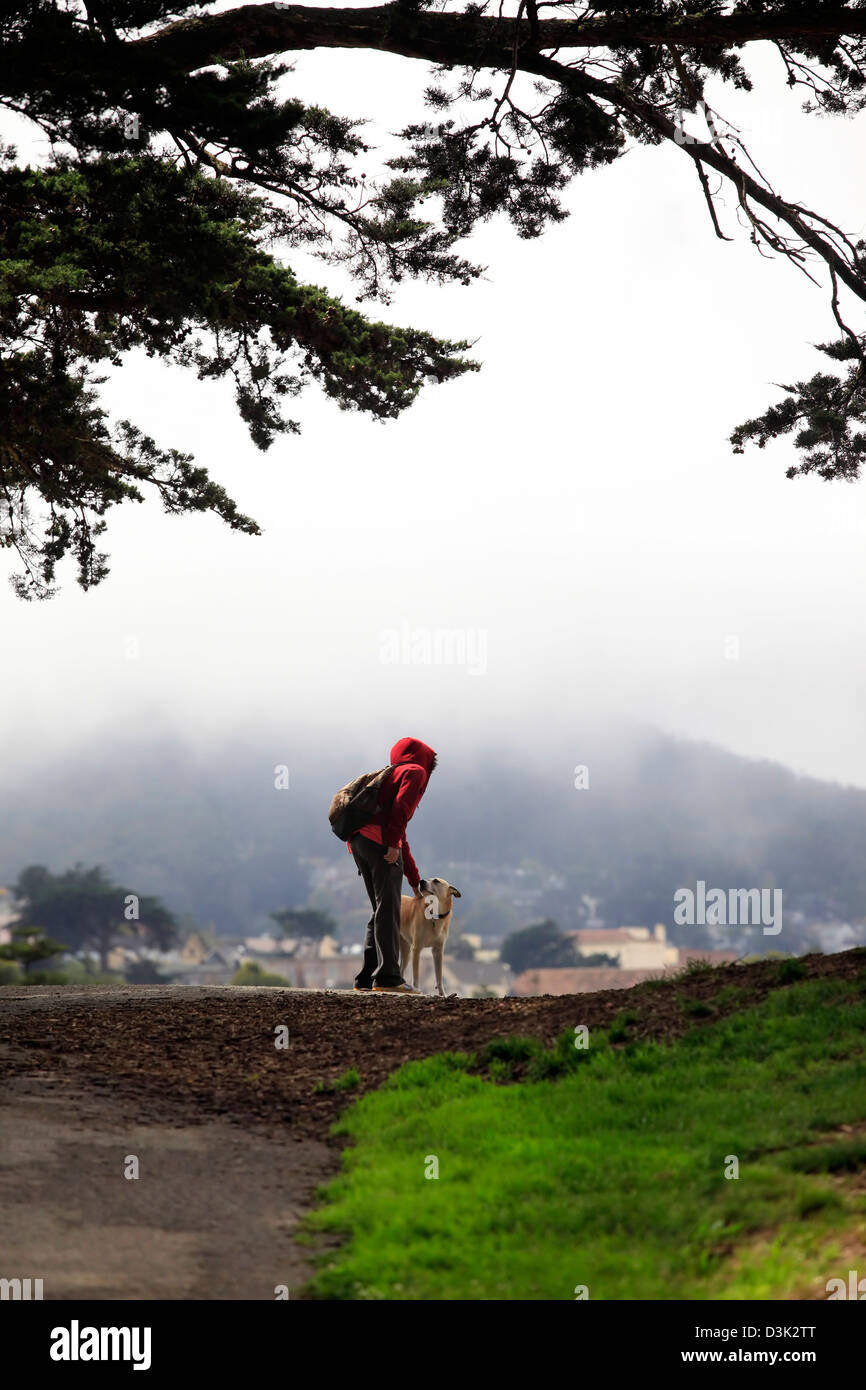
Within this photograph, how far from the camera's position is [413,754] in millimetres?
12297

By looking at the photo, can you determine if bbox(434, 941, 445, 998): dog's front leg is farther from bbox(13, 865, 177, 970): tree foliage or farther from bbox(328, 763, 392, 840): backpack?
bbox(13, 865, 177, 970): tree foliage

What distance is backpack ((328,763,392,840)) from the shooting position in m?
12.1

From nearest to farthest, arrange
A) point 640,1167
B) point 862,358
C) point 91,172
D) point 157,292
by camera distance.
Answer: point 640,1167
point 91,172
point 157,292
point 862,358

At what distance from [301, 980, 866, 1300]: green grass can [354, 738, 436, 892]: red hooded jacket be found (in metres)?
4.16

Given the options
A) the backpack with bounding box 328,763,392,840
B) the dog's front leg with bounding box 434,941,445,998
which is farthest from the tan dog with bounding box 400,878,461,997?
the backpack with bounding box 328,763,392,840

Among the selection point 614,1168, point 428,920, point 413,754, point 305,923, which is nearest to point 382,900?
point 413,754

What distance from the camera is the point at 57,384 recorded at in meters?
12.2

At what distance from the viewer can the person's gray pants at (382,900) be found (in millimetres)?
12109

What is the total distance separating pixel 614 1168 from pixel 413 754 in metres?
6.92

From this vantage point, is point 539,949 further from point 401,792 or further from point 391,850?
point 401,792
